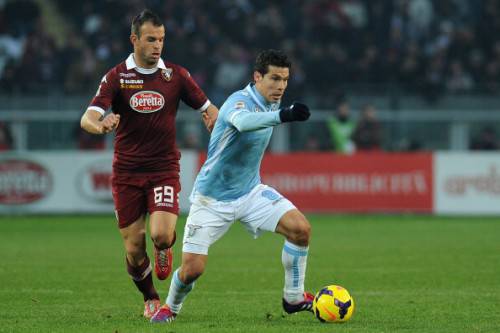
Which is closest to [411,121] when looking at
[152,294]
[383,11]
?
[383,11]

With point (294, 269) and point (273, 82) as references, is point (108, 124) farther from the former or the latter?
point (294, 269)

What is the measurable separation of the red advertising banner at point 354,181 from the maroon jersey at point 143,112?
12580mm

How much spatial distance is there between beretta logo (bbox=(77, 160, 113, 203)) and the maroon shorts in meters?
12.5

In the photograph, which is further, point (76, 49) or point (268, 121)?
point (76, 49)

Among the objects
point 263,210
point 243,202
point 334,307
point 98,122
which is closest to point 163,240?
point 243,202

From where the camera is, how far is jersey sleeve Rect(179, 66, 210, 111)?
9078mm

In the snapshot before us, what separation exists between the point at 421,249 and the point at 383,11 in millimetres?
12971

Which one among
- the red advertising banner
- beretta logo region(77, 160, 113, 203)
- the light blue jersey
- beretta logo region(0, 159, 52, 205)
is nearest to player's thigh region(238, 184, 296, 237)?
the light blue jersey

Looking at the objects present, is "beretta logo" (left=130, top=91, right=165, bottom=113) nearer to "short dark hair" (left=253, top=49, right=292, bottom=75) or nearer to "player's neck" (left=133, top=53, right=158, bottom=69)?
"player's neck" (left=133, top=53, right=158, bottom=69)

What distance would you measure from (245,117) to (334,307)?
1.67 m

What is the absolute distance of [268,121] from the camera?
770cm

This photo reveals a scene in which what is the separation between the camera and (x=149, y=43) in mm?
8766

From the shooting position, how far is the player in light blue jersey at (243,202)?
836 cm

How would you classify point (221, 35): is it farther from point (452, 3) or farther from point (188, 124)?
point (452, 3)
